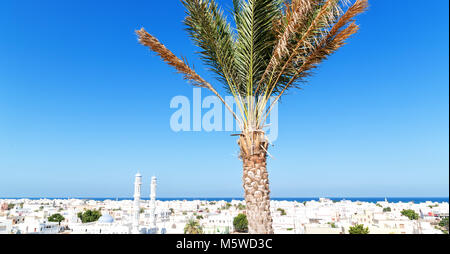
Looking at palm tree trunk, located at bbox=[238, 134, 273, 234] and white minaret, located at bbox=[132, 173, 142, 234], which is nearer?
palm tree trunk, located at bbox=[238, 134, 273, 234]

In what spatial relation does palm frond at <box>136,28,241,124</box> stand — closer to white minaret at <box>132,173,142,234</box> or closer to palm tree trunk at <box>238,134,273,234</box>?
palm tree trunk at <box>238,134,273,234</box>

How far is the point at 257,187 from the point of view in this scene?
407 cm

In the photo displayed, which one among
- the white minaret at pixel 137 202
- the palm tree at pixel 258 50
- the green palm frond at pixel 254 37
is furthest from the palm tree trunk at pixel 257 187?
the white minaret at pixel 137 202

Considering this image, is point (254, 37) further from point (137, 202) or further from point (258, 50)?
point (137, 202)

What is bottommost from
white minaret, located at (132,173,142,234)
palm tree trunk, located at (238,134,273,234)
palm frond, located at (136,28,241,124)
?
white minaret, located at (132,173,142,234)

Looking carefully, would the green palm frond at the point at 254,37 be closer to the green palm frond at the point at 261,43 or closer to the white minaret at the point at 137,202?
the green palm frond at the point at 261,43

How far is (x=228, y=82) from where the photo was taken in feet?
14.9

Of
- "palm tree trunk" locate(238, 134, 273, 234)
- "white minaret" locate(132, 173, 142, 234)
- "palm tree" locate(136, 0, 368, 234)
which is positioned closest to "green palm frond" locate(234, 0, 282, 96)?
"palm tree" locate(136, 0, 368, 234)

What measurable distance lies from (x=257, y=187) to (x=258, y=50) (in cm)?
213

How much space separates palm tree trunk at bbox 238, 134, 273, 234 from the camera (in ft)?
13.1

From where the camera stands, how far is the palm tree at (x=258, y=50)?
3.90m

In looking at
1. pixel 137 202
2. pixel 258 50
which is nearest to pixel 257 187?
pixel 258 50
